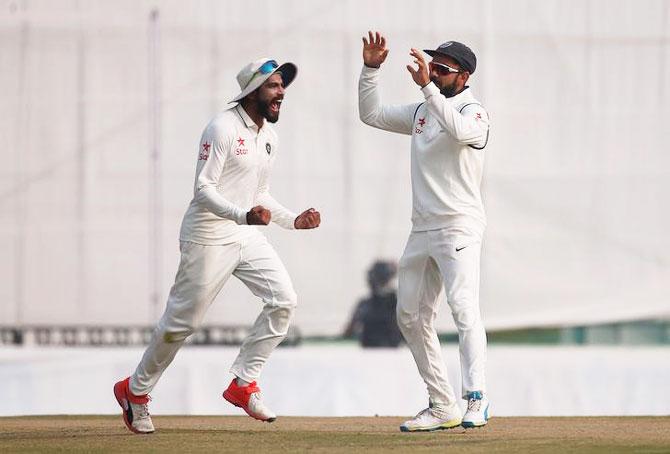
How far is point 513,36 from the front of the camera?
29.4 ft

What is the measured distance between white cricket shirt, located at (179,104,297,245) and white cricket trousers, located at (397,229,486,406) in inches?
23.9

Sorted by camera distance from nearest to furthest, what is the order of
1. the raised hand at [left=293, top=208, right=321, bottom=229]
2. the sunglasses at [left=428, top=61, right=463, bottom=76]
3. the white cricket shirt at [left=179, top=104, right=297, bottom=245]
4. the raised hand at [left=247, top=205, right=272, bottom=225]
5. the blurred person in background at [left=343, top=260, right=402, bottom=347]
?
the raised hand at [left=247, top=205, right=272, bottom=225]
the raised hand at [left=293, top=208, right=321, bottom=229]
the white cricket shirt at [left=179, top=104, right=297, bottom=245]
the sunglasses at [left=428, top=61, right=463, bottom=76]
the blurred person in background at [left=343, top=260, right=402, bottom=347]

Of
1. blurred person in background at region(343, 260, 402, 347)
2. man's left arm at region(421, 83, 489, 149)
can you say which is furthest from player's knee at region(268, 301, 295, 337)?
blurred person in background at region(343, 260, 402, 347)

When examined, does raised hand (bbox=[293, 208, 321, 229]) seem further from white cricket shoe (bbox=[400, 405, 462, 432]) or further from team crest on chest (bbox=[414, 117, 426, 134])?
white cricket shoe (bbox=[400, 405, 462, 432])

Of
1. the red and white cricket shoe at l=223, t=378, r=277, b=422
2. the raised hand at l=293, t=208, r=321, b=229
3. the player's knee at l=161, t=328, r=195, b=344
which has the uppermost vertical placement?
the raised hand at l=293, t=208, r=321, b=229

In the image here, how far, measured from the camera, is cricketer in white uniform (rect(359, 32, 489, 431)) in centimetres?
578

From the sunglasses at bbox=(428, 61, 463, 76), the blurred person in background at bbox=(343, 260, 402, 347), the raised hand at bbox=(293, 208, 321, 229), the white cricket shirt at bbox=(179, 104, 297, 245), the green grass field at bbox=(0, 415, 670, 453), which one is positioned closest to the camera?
the green grass field at bbox=(0, 415, 670, 453)

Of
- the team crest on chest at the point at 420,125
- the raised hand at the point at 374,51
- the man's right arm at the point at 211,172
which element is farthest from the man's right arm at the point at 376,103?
the man's right arm at the point at 211,172

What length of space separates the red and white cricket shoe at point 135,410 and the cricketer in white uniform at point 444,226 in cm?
94

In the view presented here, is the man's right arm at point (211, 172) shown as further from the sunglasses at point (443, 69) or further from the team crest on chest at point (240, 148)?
the sunglasses at point (443, 69)

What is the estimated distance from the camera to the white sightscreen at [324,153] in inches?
348

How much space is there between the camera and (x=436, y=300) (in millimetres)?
6086

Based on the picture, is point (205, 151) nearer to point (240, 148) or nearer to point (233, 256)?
point (240, 148)

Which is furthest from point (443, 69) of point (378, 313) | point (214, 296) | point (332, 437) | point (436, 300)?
point (378, 313)
